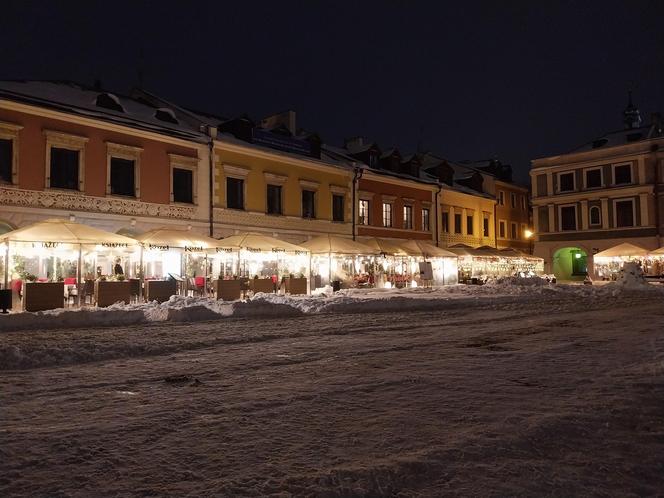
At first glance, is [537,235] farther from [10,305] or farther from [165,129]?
[10,305]

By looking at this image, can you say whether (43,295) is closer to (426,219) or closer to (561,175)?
(426,219)

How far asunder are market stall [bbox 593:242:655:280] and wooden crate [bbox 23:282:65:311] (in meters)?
31.1

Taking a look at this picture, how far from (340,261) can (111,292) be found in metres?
12.0

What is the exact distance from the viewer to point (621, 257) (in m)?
33.7

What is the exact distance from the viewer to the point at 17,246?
1578 centimetres

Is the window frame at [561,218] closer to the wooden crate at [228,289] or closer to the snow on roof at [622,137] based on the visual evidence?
the snow on roof at [622,137]

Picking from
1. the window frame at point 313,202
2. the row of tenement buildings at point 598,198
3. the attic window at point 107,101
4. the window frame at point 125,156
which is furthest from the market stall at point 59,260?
the row of tenement buildings at point 598,198

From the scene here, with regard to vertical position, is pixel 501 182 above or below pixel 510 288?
above

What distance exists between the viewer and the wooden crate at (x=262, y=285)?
20942 millimetres

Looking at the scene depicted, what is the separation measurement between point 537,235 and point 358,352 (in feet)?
128

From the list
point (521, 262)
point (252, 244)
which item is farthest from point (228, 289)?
point (521, 262)

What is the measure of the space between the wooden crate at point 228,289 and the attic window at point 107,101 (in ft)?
29.2

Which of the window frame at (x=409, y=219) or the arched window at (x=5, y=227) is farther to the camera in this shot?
the window frame at (x=409, y=219)

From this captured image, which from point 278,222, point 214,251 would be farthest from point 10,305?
point 278,222
